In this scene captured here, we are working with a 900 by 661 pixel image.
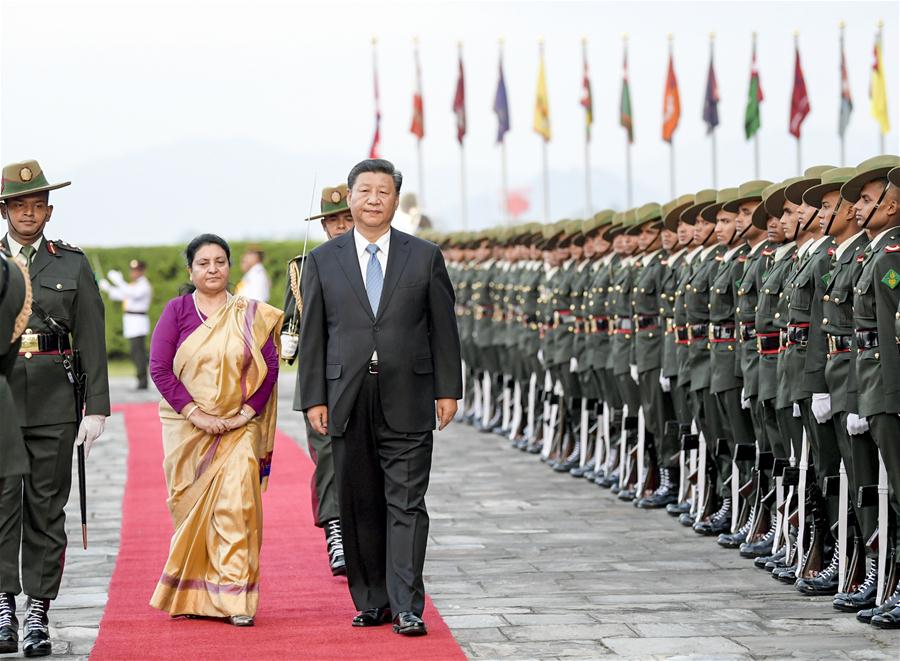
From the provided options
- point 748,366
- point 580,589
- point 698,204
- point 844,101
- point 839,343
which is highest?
point 844,101

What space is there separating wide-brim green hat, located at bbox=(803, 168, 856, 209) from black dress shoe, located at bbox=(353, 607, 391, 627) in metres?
3.11

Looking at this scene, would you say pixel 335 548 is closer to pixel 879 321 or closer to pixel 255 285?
pixel 879 321

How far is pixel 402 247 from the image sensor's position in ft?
23.9

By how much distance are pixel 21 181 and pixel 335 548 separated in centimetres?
282

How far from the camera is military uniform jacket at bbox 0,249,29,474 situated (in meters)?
6.02

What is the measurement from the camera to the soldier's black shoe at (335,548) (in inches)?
343

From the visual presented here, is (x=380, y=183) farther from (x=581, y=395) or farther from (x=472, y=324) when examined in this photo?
(x=472, y=324)

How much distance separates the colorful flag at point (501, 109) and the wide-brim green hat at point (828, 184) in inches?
1018

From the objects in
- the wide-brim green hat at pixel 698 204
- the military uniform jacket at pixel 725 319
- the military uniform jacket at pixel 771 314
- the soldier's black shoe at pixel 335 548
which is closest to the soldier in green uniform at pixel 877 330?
the military uniform jacket at pixel 771 314

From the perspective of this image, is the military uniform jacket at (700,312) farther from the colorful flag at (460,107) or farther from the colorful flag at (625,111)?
the colorful flag at (460,107)

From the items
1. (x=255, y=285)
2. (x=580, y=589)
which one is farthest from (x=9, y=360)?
(x=255, y=285)

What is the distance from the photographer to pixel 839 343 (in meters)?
7.69

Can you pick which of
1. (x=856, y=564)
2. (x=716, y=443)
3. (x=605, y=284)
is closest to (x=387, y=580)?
(x=856, y=564)

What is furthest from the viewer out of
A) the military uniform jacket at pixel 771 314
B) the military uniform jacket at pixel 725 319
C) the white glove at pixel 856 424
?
the military uniform jacket at pixel 725 319
